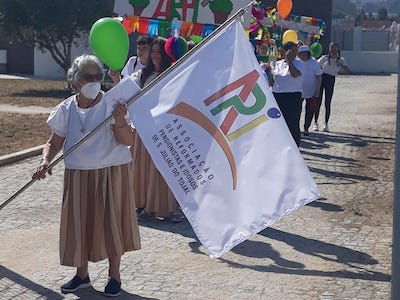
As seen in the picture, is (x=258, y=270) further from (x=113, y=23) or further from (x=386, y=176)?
(x=386, y=176)

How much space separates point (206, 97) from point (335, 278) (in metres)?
2.24

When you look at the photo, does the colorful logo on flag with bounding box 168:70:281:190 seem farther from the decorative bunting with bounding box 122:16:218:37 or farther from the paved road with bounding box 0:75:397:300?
the decorative bunting with bounding box 122:16:218:37

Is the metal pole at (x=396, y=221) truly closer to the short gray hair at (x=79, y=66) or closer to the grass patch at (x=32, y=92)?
the short gray hair at (x=79, y=66)

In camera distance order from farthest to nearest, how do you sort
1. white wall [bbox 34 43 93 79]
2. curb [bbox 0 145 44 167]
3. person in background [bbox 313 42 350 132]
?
1. white wall [bbox 34 43 93 79]
2. person in background [bbox 313 42 350 132]
3. curb [bbox 0 145 44 167]

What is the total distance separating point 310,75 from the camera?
14.1 m

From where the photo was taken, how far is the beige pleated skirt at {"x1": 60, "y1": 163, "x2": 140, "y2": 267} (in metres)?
5.69

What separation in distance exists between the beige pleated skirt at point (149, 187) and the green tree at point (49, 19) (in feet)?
57.6

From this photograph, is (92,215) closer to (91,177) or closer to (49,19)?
(91,177)

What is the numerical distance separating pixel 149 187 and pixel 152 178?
0.34 ft

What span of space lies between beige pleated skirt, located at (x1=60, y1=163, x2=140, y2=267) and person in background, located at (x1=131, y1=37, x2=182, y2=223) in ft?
7.40

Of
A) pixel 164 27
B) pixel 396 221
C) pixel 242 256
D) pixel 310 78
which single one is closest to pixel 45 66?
pixel 310 78

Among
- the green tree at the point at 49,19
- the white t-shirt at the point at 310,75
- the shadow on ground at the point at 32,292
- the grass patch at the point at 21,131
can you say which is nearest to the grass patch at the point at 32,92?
the green tree at the point at 49,19

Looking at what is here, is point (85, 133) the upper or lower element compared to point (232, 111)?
lower

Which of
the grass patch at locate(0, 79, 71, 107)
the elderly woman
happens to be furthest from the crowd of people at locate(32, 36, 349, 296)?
the grass patch at locate(0, 79, 71, 107)
